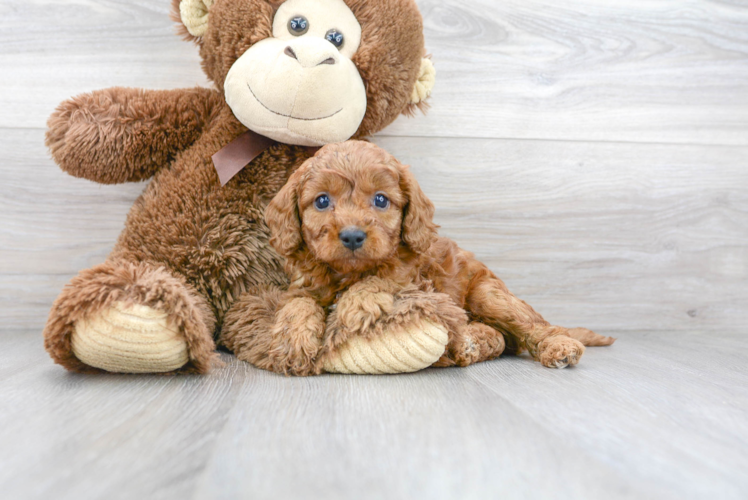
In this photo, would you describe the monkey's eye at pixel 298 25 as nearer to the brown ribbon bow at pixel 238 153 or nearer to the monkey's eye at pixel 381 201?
the brown ribbon bow at pixel 238 153

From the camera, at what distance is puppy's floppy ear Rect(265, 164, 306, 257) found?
1.30 metres

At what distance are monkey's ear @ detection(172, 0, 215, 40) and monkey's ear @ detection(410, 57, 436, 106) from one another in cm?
58

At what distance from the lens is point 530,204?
2.00 meters

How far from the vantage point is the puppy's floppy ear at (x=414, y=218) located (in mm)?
1305

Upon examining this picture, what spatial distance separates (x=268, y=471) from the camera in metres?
0.76

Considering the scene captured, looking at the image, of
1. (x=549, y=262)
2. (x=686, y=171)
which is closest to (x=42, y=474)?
(x=549, y=262)

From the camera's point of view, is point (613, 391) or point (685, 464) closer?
point (685, 464)

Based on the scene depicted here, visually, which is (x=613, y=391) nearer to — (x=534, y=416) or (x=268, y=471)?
(x=534, y=416)

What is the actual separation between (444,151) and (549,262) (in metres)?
0.55

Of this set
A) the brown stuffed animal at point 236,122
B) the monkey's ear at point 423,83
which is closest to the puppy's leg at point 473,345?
the brown stuffed animal at point 236,122

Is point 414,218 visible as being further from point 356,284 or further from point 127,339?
point 127,339

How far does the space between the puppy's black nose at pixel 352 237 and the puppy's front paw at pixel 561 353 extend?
1.89 feet

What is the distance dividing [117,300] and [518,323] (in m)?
0.97

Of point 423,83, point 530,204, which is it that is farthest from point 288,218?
point 530,204
